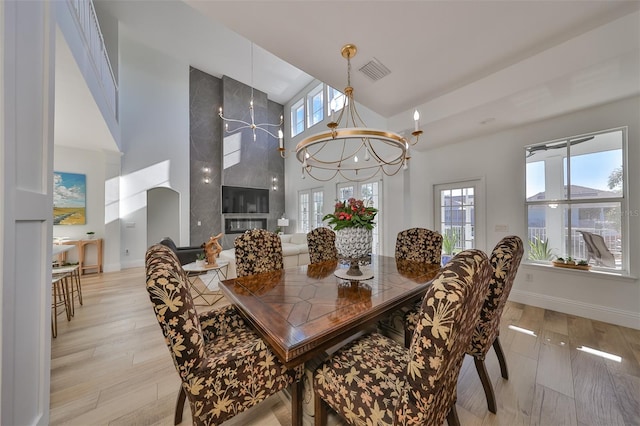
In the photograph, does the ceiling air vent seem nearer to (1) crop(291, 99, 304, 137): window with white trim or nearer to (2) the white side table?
(2) the white side table

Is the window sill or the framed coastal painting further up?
the framed coastal painting

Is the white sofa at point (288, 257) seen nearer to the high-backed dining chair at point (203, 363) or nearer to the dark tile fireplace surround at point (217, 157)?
the dark tile fireplace surround at point (217, 157)

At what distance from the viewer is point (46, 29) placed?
124cm

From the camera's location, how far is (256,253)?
2.22m

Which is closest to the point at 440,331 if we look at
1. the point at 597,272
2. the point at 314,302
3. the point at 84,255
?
the point at 314,302

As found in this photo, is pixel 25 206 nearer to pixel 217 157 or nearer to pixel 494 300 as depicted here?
pixel 494 300

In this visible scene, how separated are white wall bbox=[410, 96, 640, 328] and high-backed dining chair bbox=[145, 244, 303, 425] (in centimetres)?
363

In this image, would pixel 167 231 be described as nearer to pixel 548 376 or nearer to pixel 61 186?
pixel 61 186

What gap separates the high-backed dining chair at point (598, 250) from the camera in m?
2.70

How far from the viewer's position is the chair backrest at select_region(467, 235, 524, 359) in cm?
138

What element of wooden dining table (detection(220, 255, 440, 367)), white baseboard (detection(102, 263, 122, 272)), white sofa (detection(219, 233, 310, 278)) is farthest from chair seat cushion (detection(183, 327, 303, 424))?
white baseboard (detection(102, 263, 122, 272))

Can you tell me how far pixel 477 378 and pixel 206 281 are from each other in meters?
4.21

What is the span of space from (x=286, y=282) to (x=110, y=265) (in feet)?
17.7

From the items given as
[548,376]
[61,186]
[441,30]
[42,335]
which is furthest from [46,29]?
[61,186]
